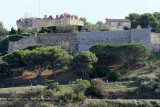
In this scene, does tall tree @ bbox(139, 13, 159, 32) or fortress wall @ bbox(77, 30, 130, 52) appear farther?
tall tree @ bbox(139, 13, 159, 32)

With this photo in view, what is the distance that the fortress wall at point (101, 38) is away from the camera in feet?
143

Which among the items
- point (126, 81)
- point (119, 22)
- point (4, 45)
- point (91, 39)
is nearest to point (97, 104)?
point (126, 81)

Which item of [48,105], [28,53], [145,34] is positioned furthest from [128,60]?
[48,105]

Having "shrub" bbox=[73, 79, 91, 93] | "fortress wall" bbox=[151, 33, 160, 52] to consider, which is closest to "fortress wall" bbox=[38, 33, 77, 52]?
"fortress wall" bbox=[151, 33, 160, 52]

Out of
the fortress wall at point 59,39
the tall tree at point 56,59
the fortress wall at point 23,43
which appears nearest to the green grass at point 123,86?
the tall tree at point 56,59

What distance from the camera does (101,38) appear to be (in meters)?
44.5

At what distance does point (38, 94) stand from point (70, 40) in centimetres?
1856

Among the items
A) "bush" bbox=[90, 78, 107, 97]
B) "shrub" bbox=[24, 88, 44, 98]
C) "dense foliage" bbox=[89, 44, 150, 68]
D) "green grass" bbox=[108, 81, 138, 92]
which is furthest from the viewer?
"dense foliage" bbox=[89, 44, 150, 68]

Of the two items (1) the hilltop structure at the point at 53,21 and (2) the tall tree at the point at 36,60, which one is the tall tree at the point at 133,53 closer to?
(2) the tall tree at the point at 36,60

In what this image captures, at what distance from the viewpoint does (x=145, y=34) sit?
41750mm

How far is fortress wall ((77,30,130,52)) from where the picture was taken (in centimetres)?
4353

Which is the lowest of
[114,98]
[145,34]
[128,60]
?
[114,98]

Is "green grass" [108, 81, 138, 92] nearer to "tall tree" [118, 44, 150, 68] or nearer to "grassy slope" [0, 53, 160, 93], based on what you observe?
"grassy slope" [0, 53, 160, 93]

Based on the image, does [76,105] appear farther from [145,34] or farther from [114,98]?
[145,34]
